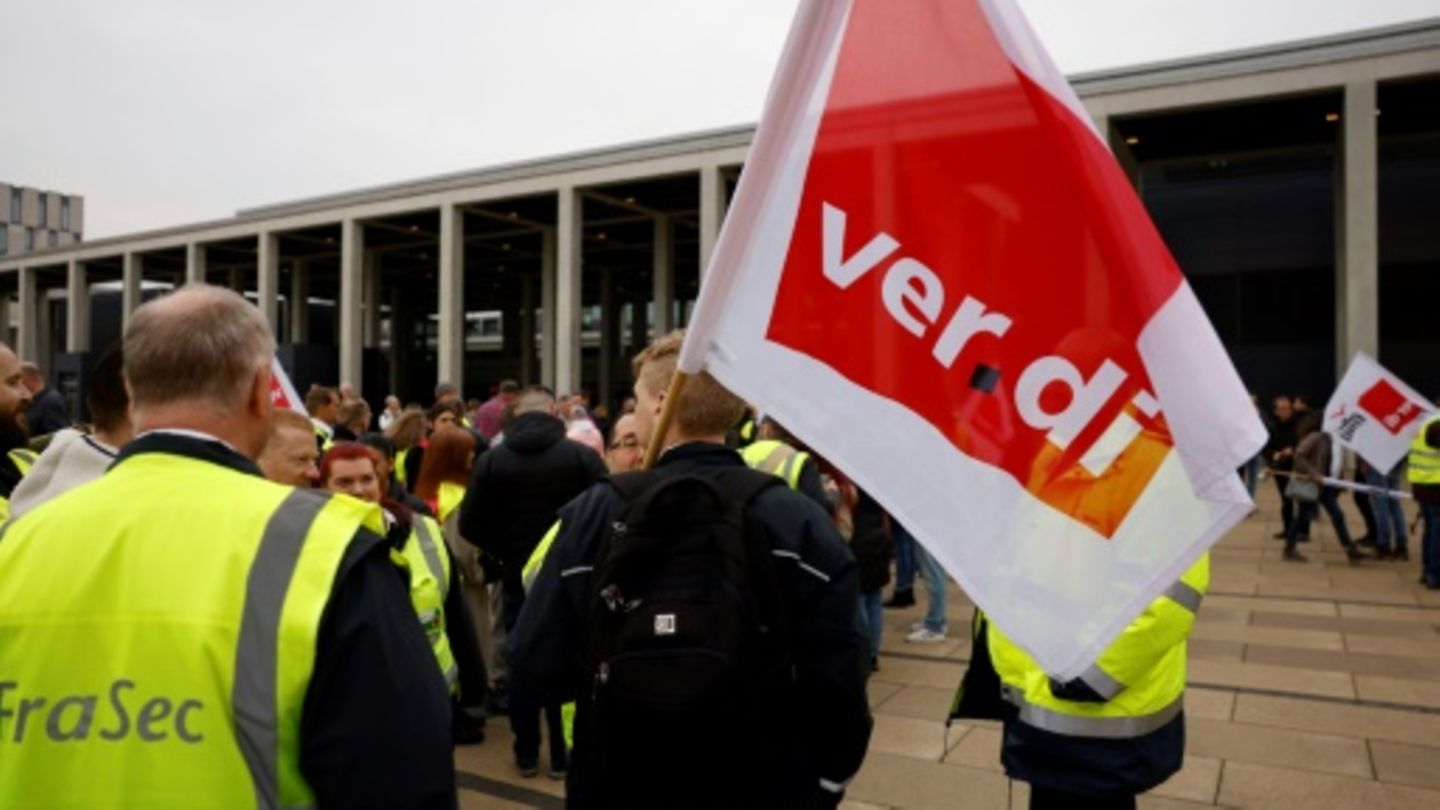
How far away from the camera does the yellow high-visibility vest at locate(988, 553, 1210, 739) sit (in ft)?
8.77

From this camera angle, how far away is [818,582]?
2238 mm

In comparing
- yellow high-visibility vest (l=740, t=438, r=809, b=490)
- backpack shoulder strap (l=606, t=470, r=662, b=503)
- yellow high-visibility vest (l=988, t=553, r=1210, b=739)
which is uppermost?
backpack shoulder strap (l=606, t=470, r=662, b=503)

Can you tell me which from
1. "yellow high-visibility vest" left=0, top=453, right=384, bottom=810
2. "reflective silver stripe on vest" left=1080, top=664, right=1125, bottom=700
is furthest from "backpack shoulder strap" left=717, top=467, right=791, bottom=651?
"reflective silver stripe on vest" left=1080, top=664, right=1125, bottom=700

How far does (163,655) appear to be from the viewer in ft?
4.67

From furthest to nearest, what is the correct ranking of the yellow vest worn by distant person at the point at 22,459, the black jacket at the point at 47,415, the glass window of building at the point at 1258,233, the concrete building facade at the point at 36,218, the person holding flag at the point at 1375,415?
the concrete building facade at the point at 36,218
the glass window of building at the point at 1258,233
the person holding flag at the point at 1375,415
the black jacket at the point at 47,415
the yellow vest worn by distant person at the point at 22,459

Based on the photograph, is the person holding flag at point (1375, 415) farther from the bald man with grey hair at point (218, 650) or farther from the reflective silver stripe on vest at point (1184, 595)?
the bald man with grey hair at point (218, 650)

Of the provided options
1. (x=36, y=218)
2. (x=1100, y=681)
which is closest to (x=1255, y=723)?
(x=1100, y=681)

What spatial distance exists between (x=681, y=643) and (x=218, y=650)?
34.4 inches

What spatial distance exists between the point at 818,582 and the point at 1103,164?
3.69 ft

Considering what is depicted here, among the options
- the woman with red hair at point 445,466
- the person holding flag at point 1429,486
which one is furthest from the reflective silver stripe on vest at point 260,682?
the person holding flag at point 1429,486

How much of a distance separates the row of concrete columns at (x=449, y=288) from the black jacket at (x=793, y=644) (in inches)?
883

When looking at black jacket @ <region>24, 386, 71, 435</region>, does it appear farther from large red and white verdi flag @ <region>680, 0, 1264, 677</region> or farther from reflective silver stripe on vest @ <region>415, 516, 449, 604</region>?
large red and white verdi flag @ <region>680, 0, 1264, 677</region>

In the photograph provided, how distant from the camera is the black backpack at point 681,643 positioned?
6.52ft

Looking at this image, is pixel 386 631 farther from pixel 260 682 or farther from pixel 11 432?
A: pixel 11 432
